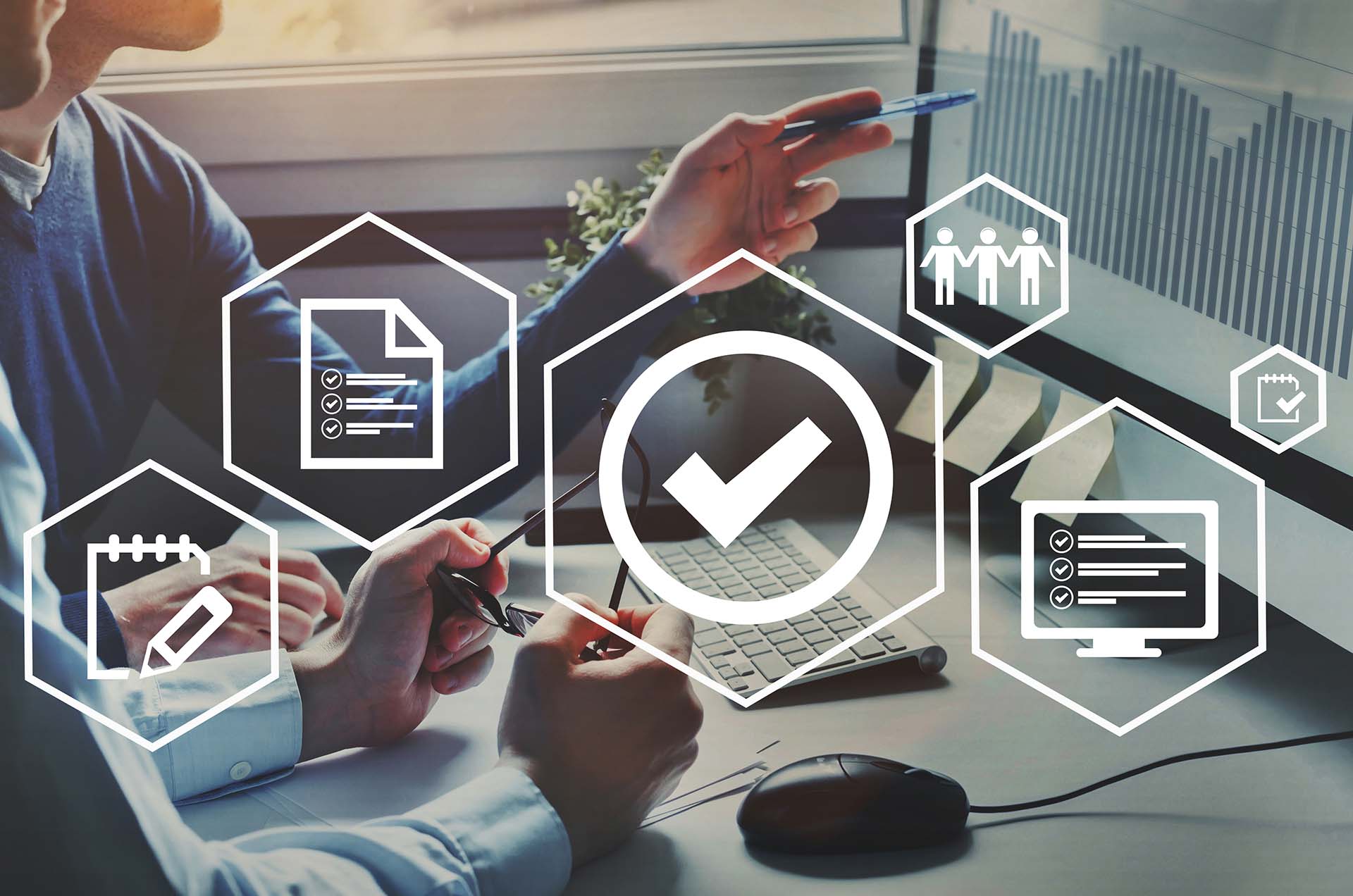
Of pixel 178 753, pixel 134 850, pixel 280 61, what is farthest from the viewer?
pixel 280 61

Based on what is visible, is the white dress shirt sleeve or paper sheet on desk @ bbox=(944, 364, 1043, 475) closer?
the white dress shirt sleeve

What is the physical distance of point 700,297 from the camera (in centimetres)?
76

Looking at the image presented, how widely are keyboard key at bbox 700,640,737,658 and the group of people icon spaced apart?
0.30 meters

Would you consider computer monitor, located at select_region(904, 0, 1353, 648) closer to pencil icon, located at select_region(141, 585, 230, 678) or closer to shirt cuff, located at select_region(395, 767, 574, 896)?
shirt cuff, located at select_region(395, 767, 574, 896)

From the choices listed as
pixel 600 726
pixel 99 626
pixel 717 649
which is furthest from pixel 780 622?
pixel 99 626

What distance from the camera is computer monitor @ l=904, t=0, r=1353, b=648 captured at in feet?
1.63

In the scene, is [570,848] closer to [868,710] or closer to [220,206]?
[868,710]

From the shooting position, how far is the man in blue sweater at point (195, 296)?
630 mm

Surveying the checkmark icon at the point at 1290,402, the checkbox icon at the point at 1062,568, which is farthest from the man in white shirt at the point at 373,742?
the checkmark icon at the point at 1290,402

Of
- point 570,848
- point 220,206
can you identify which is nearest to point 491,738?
point 570,848

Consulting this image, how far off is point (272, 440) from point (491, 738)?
0.28m

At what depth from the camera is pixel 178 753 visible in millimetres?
500

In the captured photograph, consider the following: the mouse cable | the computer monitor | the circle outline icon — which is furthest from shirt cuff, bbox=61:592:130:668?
the computer monitor

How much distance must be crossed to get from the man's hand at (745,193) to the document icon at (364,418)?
7.0 inches
